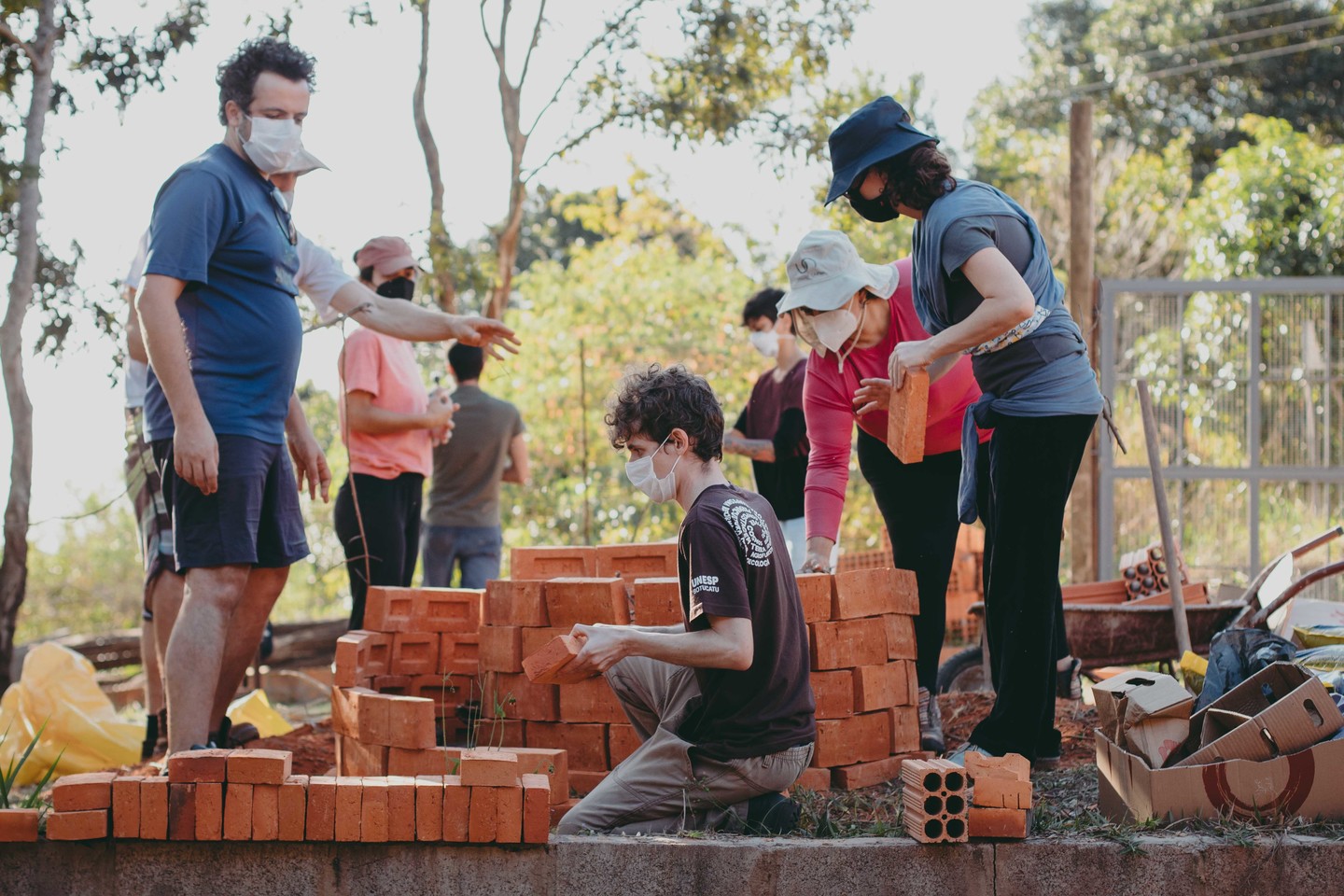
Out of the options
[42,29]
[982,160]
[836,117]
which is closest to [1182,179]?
[982,160]

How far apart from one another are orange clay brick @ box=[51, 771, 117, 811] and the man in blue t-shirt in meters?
0.52

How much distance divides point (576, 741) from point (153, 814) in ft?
4.71

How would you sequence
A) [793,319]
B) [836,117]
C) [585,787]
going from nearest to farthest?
[585,787] → [793,319] → [836,117]

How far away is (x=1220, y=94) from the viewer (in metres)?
27.5

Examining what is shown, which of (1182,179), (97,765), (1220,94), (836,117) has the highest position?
(1220,94)

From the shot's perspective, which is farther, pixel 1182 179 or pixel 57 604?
pixel 1182 179

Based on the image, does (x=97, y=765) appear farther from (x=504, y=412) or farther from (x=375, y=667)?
(x=504, y=412)

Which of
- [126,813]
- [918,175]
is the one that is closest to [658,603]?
[918,175]

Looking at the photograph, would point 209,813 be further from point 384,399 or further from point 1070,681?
point 1070,681

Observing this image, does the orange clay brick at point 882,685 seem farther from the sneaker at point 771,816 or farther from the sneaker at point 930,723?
the sneaker at point 771,816

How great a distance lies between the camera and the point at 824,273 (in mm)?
4332

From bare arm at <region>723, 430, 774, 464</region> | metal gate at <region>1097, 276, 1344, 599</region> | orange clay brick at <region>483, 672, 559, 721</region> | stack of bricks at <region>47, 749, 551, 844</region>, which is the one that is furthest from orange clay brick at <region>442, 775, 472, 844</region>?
metal gate at <region>1097, 276, 1344, 599</region>

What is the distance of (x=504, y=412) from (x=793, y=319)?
2869mm

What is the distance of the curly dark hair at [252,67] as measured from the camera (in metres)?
4.17
